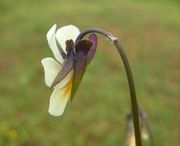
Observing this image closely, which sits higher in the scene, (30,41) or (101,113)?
(30,41)

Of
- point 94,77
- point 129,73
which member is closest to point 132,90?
point 129,73

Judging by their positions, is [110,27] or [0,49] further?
[110,27]

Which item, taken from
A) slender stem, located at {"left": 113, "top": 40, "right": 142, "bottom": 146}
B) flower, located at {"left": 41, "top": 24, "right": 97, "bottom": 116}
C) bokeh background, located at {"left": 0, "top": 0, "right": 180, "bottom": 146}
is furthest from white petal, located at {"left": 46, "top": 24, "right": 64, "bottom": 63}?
bokeh background, located at {"left": 0, "top": 0, "right": 180, "bottom": 146}

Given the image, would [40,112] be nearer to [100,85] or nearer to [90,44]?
[100,85]

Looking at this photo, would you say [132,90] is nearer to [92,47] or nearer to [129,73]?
[129,73]

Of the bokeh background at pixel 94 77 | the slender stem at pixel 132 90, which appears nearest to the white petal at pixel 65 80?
the slender stem at pixel 132 90

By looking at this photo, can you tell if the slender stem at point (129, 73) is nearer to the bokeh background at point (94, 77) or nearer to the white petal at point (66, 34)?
the white petal at point (66, 34)

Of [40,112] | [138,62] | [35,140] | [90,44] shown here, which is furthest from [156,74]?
[90,44]
